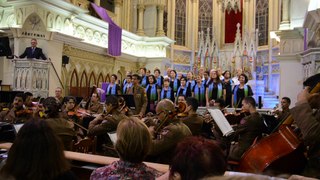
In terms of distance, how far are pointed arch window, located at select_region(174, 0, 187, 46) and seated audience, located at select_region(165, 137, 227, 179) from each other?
19.6m

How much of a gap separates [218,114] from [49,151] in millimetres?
3353

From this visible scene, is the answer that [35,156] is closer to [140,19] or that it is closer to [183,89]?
[183,89]

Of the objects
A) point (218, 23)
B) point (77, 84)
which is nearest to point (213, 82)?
point (77, 84)

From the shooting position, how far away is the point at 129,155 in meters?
2.37

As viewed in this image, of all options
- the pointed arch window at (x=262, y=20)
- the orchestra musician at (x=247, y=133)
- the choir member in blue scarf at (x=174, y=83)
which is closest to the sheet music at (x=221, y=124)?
the orchestra musician at (x=247, y=133)

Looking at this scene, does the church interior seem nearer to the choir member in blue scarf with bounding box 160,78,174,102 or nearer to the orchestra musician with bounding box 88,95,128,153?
the choir member in blue scarf with bounding box 160,78,174,102

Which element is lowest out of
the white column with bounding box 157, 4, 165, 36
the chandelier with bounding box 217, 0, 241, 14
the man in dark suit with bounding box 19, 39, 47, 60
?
the man in dark suit with bounding box 19, 39, 47, 60

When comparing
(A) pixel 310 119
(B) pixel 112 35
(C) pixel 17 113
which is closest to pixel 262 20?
(B) pixel 112 35

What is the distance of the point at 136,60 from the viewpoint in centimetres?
1767

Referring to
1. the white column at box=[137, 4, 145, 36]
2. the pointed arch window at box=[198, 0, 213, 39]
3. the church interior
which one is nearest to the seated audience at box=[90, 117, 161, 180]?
the church interior

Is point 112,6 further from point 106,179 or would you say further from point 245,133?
point 106,179

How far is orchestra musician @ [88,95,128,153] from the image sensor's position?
496cm

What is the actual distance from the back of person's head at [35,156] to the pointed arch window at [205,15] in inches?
789

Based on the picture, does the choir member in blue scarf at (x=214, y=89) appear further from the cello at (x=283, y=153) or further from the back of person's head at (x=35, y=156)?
the back of person's head at (x=35, y=156)
